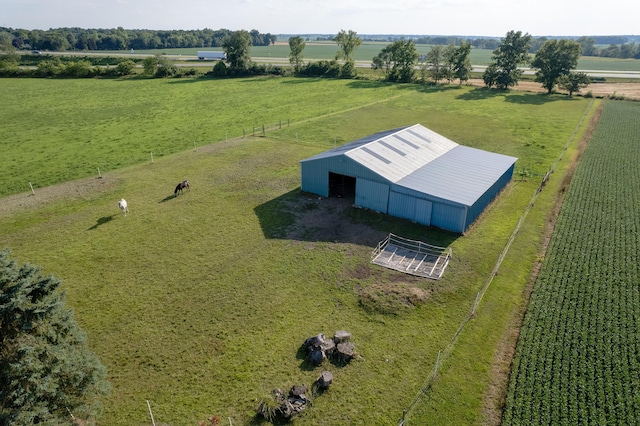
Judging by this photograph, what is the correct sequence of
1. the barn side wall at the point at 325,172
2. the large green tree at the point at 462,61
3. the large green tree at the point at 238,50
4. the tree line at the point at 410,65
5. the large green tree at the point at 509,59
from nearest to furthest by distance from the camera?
the barn side wall at the point at 325,172 < the tree line at the point at 410,65 < the large green tree at the point at 509,59 < the large green tree at the point at 462,61 < the large green tree at the point at 238,50

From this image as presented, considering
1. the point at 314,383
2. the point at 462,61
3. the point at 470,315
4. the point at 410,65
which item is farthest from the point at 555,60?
the point at 314,383

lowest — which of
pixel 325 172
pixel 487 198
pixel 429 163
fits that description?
pixel 487 198

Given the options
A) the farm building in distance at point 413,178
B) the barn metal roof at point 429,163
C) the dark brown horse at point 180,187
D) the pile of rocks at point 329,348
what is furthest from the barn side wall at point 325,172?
the pile of rocks at point 329,348

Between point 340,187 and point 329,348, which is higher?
point 340,187

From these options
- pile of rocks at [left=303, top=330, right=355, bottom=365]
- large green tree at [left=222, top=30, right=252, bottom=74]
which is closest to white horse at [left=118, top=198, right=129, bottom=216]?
pile of rocks at [left=303, top=330, right=355, bottom=365]

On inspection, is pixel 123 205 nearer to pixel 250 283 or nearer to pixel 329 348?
pixel 250 283

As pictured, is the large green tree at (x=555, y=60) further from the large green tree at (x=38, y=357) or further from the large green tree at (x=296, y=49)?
the large green tree at (x=38, y=357)

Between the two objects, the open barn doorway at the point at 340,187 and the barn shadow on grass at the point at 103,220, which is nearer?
the barn shadow on grass at the point at 103,220
